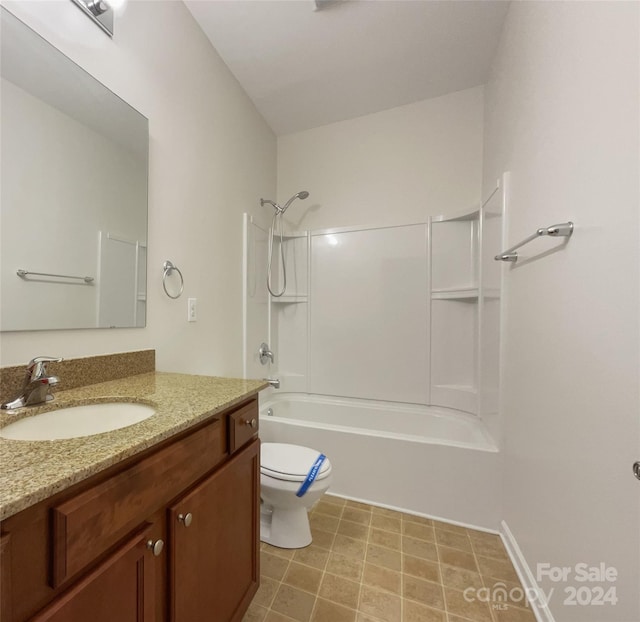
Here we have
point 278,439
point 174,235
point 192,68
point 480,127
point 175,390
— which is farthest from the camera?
point 480,127

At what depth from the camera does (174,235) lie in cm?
141

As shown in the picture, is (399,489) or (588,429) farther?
(399,489)

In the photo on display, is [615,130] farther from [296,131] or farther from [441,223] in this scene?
[296,131]

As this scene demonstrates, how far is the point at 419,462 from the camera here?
164cm

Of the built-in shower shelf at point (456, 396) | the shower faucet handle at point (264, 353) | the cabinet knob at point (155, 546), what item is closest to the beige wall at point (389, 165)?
the shower faucet handle at point (264, 353)

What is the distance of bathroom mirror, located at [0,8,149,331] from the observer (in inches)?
32.2

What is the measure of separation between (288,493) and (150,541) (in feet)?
2.66

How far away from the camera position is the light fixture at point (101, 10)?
3.26 ft

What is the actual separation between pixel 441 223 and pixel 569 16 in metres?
1.27

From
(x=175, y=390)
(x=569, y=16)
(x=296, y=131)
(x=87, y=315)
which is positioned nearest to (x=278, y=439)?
(x=175, y=390)

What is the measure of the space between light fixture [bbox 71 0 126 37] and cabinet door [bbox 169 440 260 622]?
161 cm

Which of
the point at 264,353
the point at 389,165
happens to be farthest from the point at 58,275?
the point at 389,165

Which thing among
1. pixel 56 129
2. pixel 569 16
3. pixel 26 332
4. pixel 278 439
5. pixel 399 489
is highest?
pixel 569 16

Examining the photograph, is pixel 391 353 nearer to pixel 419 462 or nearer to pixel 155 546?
pixel 419 462
